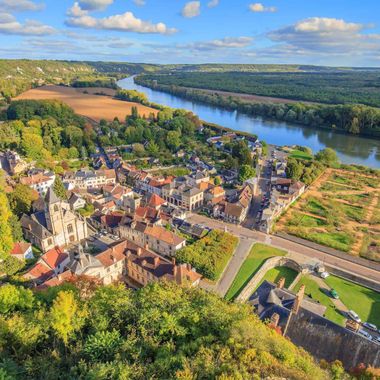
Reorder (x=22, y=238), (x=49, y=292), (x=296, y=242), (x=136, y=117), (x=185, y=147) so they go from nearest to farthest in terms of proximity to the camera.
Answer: (x=49, y=292)
(x=22, y=238)
(x=296, y=242)
(x=185, y=147)
(x=136, y=117)

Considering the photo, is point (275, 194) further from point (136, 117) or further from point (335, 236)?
point (136, 117)

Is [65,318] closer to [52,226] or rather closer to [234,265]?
[52,226]

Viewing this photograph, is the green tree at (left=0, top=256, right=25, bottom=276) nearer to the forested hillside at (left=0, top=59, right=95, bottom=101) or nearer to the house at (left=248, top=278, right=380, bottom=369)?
the house at (left=248, top=278, right=380, bottom=369)

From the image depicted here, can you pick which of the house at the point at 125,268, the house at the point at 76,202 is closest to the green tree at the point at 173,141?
the house at the point at 76,202

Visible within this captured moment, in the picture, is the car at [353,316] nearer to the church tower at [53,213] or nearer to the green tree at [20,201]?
the church tower at [53,213]

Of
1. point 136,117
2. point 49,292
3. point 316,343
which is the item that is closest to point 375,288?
point 316,343
